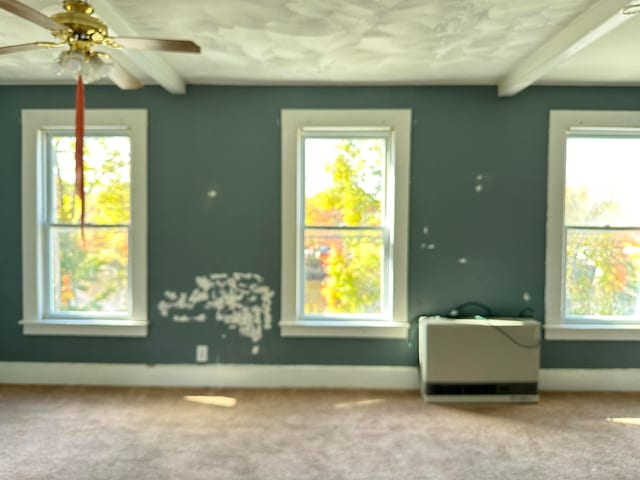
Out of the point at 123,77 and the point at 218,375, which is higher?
the point at 123,77

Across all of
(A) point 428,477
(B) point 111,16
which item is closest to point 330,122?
(B) point 111,16

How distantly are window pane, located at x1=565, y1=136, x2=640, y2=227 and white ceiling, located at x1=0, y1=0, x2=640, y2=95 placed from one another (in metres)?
0.49

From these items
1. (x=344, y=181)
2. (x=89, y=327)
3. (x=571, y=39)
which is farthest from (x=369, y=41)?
(x=89, y=327)

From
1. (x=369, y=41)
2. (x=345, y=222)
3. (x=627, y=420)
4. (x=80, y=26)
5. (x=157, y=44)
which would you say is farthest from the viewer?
(x=345, y=222)

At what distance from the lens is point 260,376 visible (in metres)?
4.19

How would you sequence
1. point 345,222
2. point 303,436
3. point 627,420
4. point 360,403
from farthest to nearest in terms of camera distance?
point 345,222 → point 360,403 → point 627,420 → point 303,436

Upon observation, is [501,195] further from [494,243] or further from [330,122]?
[330,122]

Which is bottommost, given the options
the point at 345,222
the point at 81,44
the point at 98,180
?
the point at 345,222

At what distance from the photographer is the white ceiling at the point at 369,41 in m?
2.61

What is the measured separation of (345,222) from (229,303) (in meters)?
1.16

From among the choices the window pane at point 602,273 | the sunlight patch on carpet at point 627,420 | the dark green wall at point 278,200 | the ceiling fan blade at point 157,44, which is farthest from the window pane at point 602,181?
the ceiling fan blade at point 157,44

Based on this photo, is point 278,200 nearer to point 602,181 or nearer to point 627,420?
point 602,181

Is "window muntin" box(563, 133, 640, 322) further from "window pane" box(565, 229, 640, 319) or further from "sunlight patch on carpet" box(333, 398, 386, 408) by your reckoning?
"sunlight patch on carpet" box(333, 398, 386, 408)

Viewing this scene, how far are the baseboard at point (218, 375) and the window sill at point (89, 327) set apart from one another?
0.26 meters
